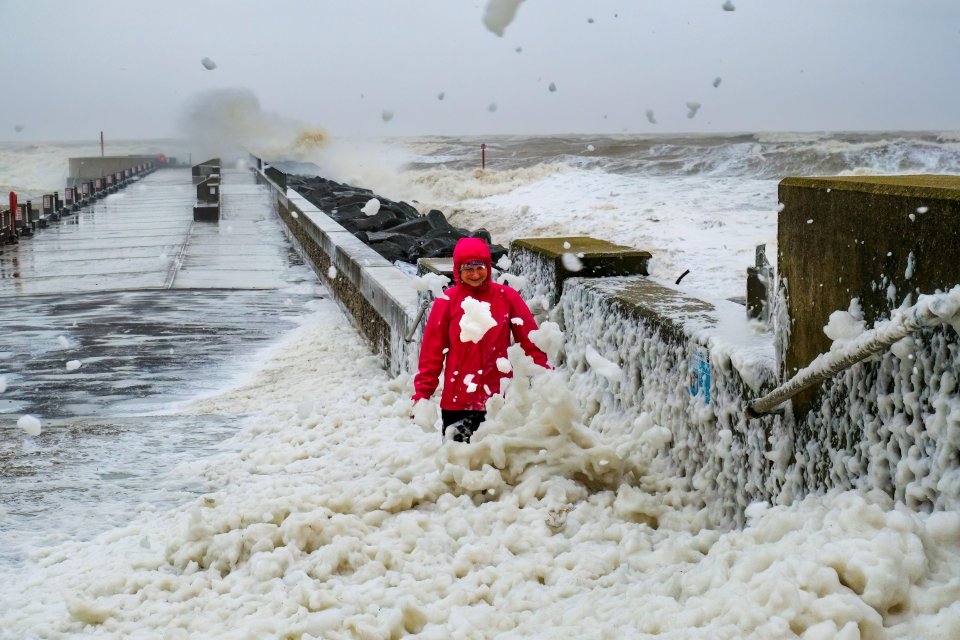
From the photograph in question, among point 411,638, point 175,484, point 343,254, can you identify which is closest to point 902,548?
point 411,638

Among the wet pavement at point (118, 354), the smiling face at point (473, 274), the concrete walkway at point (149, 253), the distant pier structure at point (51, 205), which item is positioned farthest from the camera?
the distant pier structure at point (51, 205)

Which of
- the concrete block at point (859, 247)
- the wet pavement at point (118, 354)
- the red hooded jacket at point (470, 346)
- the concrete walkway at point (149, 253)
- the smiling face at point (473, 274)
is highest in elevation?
the concrete block at point (859, 247)

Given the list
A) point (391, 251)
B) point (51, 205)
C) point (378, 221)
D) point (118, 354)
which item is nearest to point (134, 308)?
point (118, 354)

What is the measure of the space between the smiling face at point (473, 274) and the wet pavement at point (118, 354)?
1732 millimetres

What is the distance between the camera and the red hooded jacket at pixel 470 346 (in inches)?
211

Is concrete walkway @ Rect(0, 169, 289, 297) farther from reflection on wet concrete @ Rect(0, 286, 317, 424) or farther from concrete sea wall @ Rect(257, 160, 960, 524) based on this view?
concrete sea wall @ Rect(257, 160, 960, 524)

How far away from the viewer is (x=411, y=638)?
3.53 metres

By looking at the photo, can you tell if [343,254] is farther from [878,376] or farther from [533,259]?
[878,376]

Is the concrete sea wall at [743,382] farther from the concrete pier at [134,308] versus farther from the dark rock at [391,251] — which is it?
the dark rock at [391,251]

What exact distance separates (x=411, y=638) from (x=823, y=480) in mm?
1394

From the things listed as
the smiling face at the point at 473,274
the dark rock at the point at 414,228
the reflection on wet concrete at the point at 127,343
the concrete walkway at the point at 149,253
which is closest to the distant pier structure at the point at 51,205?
the concrete walkway at the point at 149,253

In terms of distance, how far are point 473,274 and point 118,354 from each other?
15.3 ft

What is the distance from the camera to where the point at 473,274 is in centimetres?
529

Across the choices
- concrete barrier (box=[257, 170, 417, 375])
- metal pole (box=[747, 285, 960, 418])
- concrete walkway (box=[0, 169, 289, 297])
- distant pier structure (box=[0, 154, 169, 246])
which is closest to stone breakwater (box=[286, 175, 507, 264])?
concrete barrier (box=[257, 170, 417, 375])
